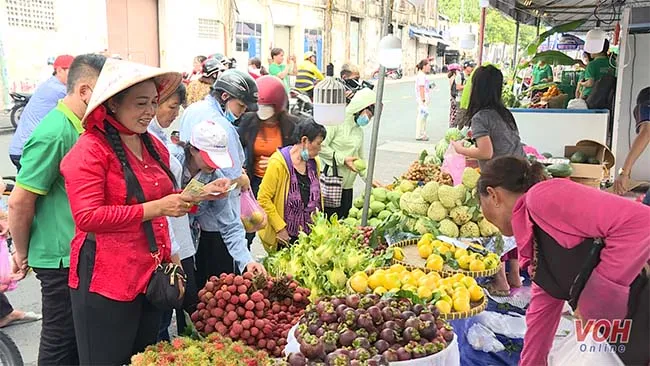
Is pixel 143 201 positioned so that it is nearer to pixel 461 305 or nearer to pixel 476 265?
pixel 461 305

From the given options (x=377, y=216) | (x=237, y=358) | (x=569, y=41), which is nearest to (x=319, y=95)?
(x=377, y=216)

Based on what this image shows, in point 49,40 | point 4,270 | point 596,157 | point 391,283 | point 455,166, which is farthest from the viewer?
point 49,40

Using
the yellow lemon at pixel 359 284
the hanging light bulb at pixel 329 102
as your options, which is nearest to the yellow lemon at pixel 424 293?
the yellow lemon at pixel 359 284

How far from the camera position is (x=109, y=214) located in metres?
2.06

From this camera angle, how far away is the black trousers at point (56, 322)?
2.56 meters

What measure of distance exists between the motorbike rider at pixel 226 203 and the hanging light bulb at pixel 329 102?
0.42 m

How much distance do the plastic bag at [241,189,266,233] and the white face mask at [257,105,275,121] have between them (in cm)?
106

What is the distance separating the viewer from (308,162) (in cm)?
418

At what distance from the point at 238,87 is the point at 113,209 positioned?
1776mm

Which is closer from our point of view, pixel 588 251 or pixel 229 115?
pixel 588 251

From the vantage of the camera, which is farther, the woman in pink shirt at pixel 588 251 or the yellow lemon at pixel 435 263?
the yellow lemon at pixel 435 263

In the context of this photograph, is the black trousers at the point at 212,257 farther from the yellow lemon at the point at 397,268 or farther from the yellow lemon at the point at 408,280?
the yellow lemon at the point at 408,280

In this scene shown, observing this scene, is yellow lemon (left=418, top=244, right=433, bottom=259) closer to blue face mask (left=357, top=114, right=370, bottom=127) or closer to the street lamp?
the street lamp

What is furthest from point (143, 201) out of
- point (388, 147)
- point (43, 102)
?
point (388, 147)
